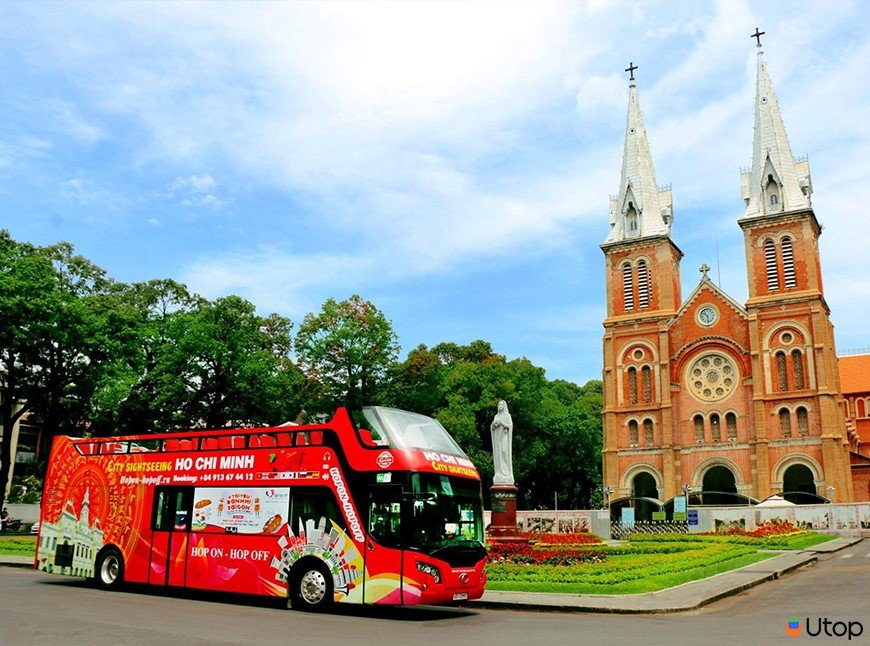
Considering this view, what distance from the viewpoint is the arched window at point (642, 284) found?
61.9m

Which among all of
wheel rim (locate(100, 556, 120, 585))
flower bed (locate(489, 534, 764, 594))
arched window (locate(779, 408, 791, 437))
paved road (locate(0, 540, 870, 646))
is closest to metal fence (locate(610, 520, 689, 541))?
flower bed (locate(489, 534, 764, 594))

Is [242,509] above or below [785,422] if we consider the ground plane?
below

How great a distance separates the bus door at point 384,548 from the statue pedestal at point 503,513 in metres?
11.7

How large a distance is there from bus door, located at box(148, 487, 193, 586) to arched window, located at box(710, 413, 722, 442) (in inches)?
1901

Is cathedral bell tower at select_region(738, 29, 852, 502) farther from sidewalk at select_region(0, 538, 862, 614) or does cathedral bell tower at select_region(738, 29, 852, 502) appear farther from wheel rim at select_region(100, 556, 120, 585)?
wheel rim at select_region(100, 556, 120, 585)

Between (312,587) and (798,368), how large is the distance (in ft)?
162

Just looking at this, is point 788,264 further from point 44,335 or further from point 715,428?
point 44,335

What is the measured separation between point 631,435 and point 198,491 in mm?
48304

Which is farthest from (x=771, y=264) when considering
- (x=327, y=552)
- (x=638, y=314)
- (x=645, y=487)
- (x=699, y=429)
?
(x=327, y=552)

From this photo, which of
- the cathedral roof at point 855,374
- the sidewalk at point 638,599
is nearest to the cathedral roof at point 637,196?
the cathedral roof at point 855,374

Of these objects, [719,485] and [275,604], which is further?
[719,485]

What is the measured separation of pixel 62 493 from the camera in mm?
17672

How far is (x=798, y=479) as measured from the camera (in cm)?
5328

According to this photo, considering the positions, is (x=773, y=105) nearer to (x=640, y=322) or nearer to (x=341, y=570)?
(x=640, y=322)
